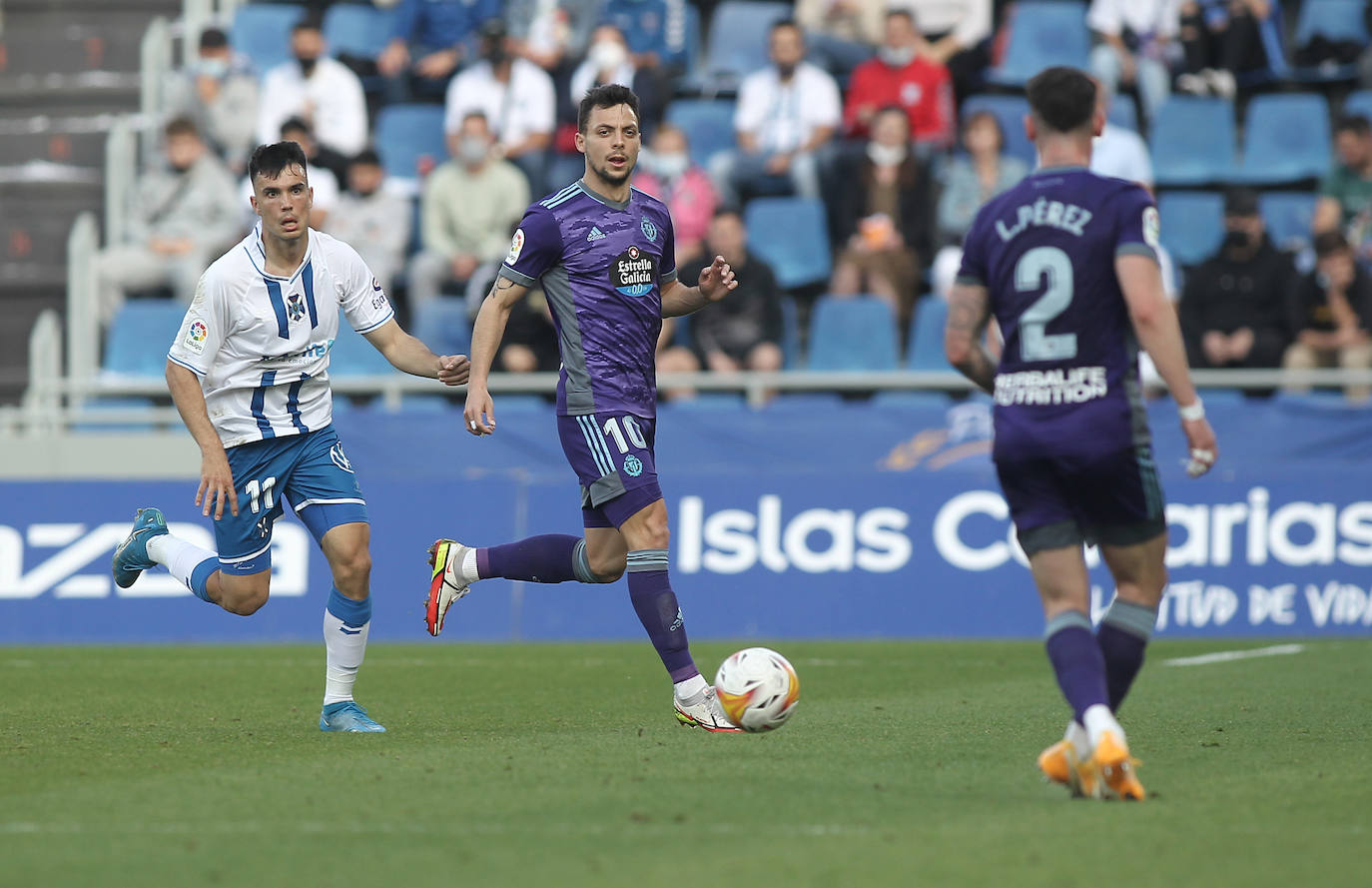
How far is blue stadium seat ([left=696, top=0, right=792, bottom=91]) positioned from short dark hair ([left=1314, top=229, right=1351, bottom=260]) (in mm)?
6025

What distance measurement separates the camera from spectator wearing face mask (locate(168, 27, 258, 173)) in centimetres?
1706

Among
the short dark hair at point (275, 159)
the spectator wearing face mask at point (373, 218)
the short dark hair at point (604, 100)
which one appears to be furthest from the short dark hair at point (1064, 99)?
the spectator wearing face mask at point (373, 218)

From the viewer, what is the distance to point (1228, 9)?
1703 centimetres

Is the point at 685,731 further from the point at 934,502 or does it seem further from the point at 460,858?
the point at 934,502

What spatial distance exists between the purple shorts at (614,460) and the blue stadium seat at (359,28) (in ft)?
39.5

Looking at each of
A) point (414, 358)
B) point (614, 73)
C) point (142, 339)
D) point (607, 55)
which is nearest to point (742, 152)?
point (614, 73)

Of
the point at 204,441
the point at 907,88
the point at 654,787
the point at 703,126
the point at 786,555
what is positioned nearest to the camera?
the point at 654,787

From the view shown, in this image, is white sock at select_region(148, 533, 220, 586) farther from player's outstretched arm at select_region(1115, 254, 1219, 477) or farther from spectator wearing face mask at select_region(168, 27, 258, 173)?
spectator wearing face mask at select_region(168, 27, 258, 173)

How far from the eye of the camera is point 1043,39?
696 inches

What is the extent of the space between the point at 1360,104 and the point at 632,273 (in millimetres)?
11066

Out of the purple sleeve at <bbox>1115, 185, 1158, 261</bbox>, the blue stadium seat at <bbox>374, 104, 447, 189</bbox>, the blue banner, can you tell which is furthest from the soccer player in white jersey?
the blue stadium seat at <bbox>374, 104, 447, 189</bbox>

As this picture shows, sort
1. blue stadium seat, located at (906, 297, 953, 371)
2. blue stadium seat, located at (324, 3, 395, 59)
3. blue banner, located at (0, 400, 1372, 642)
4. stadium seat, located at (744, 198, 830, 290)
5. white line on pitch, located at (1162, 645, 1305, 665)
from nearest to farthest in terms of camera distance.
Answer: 1. white line on pitch, located at (1162, 645, 1305, 665)
2. blue banner, located at (0, 400, 1372, 642)
3. blue stadium seat, located at (906, 297, 953, 371)
4. stadium seat, located at (744, 198, 830, 290)
5. blue stadium seat, located at (324, 3, 395, 59)

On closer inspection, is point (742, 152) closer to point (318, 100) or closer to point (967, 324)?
point (318, 100)

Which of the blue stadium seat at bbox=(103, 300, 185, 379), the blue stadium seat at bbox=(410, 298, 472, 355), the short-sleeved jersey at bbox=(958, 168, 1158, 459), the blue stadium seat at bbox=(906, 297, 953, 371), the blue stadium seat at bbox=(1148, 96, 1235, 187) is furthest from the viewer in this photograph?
the blue stadium seat at bbox=(1148, 96, 1235, 187)
